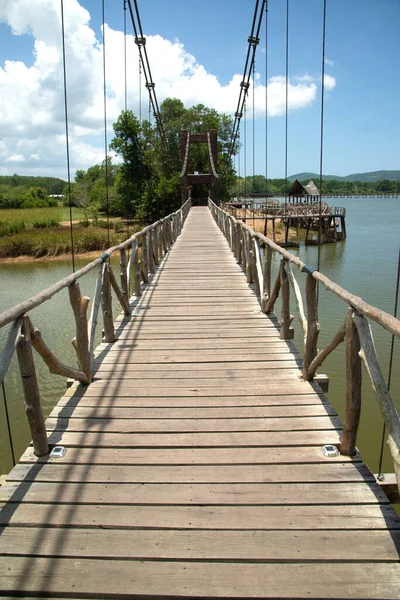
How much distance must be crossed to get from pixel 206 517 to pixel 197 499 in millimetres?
126

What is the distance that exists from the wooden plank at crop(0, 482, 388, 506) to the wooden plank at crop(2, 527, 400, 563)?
19cm

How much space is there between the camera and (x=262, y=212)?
120ft

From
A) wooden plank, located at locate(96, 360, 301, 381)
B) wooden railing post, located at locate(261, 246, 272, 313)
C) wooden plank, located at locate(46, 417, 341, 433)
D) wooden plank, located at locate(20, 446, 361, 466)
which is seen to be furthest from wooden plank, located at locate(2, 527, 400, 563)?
wooden railing post, located at locate(261, 246, 272, 313)

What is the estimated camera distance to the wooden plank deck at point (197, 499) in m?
1.67

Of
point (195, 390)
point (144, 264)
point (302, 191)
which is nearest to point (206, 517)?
point (195, 390)

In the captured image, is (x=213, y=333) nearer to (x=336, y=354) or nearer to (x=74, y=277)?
(x=74, y=277)

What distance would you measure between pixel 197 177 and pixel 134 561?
3092cm

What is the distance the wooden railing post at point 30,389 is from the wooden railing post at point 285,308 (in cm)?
236

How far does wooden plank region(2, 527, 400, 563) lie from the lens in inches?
69.2

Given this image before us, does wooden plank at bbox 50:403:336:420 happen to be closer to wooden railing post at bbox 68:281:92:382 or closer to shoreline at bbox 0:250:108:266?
wooden railing post at bbox 68:281:92:382

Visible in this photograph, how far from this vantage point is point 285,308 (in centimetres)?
420

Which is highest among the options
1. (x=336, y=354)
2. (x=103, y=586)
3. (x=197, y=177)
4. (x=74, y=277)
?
(x=197, y=177)

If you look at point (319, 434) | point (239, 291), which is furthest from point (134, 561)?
point (239, 291)

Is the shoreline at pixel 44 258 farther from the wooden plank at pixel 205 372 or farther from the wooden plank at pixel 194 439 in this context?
the wooden plank at pixel 194 439
